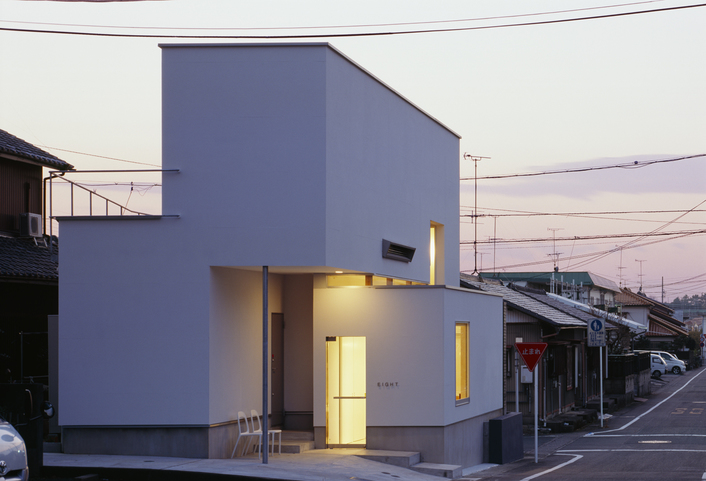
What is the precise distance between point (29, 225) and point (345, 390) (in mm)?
11457

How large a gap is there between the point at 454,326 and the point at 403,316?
51.3 inches

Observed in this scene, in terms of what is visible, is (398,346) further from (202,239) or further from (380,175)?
(202,239)

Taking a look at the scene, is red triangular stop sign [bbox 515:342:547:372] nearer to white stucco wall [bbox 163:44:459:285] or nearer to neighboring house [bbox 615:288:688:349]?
white stucco wall [bbox 163:44:459:285]

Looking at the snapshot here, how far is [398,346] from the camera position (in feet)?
52.5

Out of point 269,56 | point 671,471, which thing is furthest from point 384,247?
point 671,471

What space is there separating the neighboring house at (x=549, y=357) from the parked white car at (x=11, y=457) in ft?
55.4

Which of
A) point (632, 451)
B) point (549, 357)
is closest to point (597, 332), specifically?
point (549, 357)

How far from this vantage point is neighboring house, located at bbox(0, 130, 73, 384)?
19.8m

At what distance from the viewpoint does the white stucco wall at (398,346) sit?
15836 mm

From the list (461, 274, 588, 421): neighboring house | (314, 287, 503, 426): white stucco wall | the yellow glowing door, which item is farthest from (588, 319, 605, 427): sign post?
the yellow glowing door

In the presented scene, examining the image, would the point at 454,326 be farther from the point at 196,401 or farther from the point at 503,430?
the point at 196,401

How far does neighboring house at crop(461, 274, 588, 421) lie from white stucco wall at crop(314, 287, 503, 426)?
8947 millimetres

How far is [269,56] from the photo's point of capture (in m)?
14.4

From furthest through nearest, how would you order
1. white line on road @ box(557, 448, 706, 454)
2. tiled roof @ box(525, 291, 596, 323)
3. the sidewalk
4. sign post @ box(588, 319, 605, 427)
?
tiled roof @ box(525, 291, 596, 323) < sign post @ box(588, 319, 605, 427) < white line on road @ box(557, 448, 706, 454) < the sidewalk
